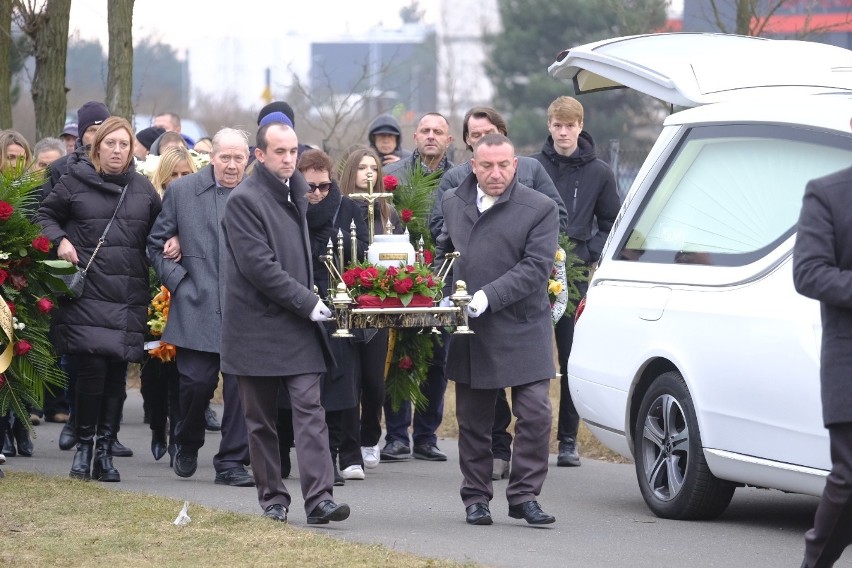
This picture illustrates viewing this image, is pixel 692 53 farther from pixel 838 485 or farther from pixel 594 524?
pixel 838 485

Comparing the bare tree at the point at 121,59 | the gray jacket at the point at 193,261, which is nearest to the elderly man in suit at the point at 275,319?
the gray jacket at the point at 193,261

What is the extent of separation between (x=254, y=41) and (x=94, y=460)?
76.6m

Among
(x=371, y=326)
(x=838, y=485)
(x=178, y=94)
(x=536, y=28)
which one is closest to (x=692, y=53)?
(x=371, y=326)

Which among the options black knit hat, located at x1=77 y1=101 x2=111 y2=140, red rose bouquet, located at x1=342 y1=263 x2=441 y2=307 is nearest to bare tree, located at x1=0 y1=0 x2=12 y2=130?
black knit hat, located at x1=77 y1=101 x2=111 y2=140

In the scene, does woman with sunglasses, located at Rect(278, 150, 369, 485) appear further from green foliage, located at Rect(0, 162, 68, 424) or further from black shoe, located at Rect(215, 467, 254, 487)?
green foliage, located at Rect(0, 162, 68, 424)

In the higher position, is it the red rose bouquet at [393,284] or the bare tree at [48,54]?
the bare tree at [48,54]

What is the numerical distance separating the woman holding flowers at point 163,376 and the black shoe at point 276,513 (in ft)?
8.22

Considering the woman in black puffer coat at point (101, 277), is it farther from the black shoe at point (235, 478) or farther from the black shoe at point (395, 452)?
the black shoe at point (395, 452)

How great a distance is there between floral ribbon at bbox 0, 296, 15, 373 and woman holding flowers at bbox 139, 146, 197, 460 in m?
1.31

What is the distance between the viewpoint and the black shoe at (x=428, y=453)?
1098cm

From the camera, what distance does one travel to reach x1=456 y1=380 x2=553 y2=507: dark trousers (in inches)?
313

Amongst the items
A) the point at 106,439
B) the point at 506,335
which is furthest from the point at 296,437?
the point at 106,439

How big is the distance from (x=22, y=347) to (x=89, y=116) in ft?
9.34

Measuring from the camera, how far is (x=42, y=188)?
10.1 m
